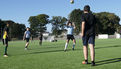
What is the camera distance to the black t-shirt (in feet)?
23.0

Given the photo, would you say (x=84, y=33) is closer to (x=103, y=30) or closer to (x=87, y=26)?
(x=87, y=26)

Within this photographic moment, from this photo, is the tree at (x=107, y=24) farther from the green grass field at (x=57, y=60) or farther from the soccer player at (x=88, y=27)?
the soccer player at (x=88, y=27)

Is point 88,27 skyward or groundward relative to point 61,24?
groundward

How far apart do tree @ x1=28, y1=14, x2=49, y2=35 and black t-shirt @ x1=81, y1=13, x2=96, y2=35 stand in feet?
384

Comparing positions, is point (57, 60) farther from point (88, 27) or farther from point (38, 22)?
point (38, 22)

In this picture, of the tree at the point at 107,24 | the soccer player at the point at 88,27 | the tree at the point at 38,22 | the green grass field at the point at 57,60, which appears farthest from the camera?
the tree at the point at 38,22

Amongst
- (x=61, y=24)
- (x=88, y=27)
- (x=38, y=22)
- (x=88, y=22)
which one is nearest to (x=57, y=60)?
(x=88, y=27)

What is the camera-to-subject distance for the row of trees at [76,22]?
9531 centimetres

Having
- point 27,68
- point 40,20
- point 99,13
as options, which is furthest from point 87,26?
point 40,20

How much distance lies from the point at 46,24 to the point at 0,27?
3271cm

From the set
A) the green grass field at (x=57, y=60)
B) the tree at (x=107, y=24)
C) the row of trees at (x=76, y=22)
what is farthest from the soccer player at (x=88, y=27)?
the tree at (x=107, y=24)

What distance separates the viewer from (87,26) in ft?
23.4

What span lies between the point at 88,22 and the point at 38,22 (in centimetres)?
12213

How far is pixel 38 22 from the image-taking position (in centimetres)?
12794
